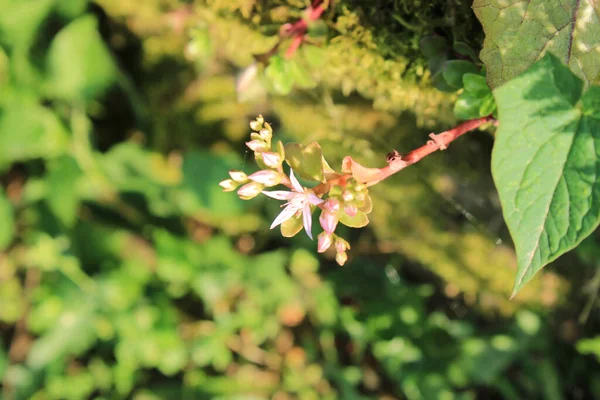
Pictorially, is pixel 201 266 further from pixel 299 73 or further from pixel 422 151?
pixel 422 151

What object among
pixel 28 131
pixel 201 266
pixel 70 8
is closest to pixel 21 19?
pixel 70 8

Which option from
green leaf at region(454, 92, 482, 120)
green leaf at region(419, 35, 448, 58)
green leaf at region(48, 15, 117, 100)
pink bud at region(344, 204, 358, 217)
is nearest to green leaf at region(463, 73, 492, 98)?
green leaf at region(454, 92, 482, 120)

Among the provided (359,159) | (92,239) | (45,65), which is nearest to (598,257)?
(359,159)

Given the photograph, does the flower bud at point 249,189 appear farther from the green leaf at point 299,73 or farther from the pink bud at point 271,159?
the green leaf at point 299,73

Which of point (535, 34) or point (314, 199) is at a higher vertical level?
point (535, 34)

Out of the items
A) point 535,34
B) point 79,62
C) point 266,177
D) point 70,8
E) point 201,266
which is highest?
point 535,34

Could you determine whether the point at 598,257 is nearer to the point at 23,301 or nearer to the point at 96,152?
the point at 96,152

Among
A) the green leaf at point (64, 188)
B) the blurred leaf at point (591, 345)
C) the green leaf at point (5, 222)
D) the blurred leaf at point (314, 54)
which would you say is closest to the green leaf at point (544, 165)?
the blurred leaf at point (314, 54)

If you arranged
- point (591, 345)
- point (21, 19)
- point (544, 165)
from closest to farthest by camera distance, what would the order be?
1. point (544, 165)
2. point (591, 345)
3. point (21, 19)
